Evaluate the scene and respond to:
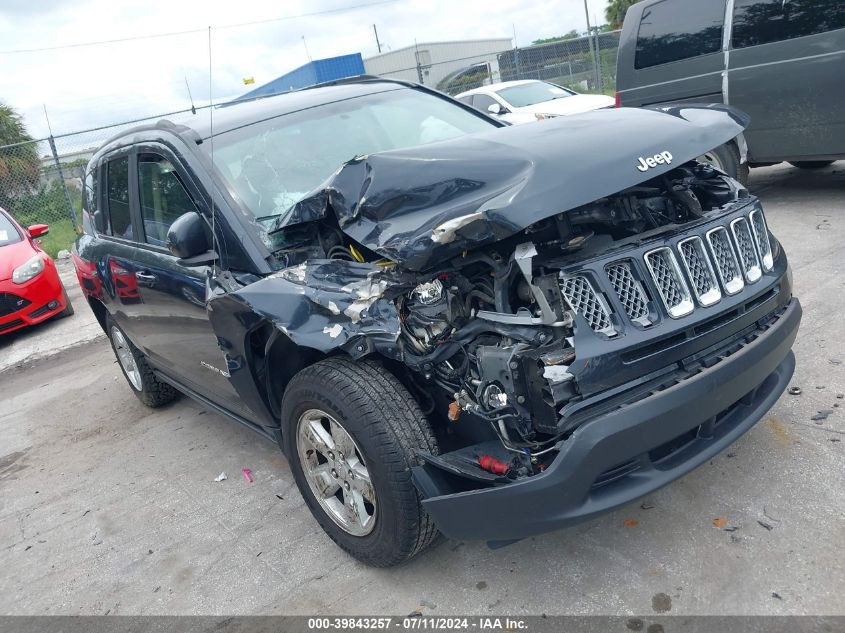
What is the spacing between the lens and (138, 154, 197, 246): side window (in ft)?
11.4

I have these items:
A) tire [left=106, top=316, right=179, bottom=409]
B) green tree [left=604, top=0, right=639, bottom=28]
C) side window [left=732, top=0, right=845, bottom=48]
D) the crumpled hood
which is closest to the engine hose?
the crumpled hood

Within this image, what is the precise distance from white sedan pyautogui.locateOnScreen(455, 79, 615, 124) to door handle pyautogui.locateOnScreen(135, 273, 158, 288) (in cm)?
796

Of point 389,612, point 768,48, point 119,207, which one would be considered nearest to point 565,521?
point 389,612

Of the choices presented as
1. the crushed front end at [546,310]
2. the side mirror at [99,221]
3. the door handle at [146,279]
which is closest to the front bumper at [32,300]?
the side mirror at [99,221]

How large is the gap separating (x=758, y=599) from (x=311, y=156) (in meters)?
2.65

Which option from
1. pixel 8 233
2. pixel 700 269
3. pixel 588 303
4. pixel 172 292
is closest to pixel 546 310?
pixel 588 303

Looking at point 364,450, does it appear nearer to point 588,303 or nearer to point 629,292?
point 588,303

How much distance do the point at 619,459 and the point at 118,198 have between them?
3.44 meters

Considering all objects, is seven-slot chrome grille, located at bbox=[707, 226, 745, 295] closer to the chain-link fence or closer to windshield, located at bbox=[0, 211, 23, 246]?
the chain-link fence

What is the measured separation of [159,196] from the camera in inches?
146

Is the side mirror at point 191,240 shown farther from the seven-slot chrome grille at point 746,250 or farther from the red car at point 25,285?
the red car at point 25,285

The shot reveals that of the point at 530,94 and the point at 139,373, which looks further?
the point at 530,94

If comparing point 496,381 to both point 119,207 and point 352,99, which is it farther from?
point 119,207

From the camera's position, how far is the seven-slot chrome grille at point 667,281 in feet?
7.48
